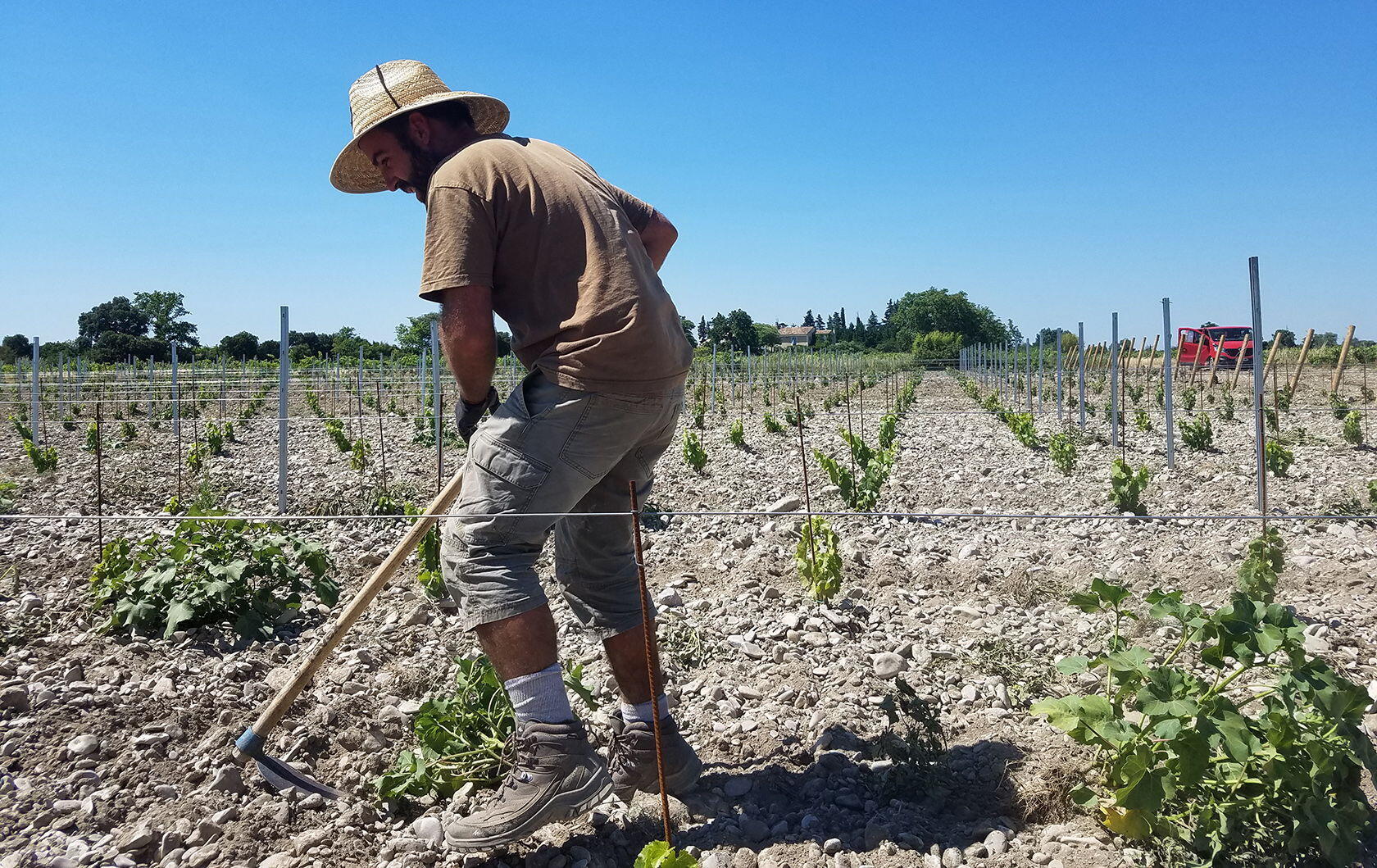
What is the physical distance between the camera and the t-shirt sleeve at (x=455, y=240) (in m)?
1.96

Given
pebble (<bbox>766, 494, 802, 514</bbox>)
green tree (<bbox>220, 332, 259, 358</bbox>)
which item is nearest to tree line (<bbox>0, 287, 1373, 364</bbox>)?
green tree (<bbox>220, 332, 259, 358</bbox>)

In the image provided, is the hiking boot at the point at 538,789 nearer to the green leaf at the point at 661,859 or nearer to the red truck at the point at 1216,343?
the green leaf at the point at 661,859

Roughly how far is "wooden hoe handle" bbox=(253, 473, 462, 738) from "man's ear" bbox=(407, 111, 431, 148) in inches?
32.4

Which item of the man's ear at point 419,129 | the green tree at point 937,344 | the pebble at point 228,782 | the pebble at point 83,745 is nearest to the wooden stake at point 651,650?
the man's ear at point 419,129

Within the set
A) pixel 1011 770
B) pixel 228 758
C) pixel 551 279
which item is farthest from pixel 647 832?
pixel 551 279

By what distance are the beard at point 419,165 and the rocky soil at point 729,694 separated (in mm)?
1190

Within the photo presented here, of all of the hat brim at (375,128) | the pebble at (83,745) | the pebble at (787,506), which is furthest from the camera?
the pebble at (787,506)

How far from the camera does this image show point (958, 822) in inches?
87.3

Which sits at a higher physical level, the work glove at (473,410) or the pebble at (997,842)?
the work glove at (473,410)

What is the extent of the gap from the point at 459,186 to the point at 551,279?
28cm

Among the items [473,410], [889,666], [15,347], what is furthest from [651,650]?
[15,347]

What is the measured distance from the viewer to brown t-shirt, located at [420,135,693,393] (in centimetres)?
198

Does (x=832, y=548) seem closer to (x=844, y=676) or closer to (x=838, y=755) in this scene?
(x=844, y=676)

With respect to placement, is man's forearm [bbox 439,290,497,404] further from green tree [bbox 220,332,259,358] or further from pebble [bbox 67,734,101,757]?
green tree [bbox 220,332,259,358]
